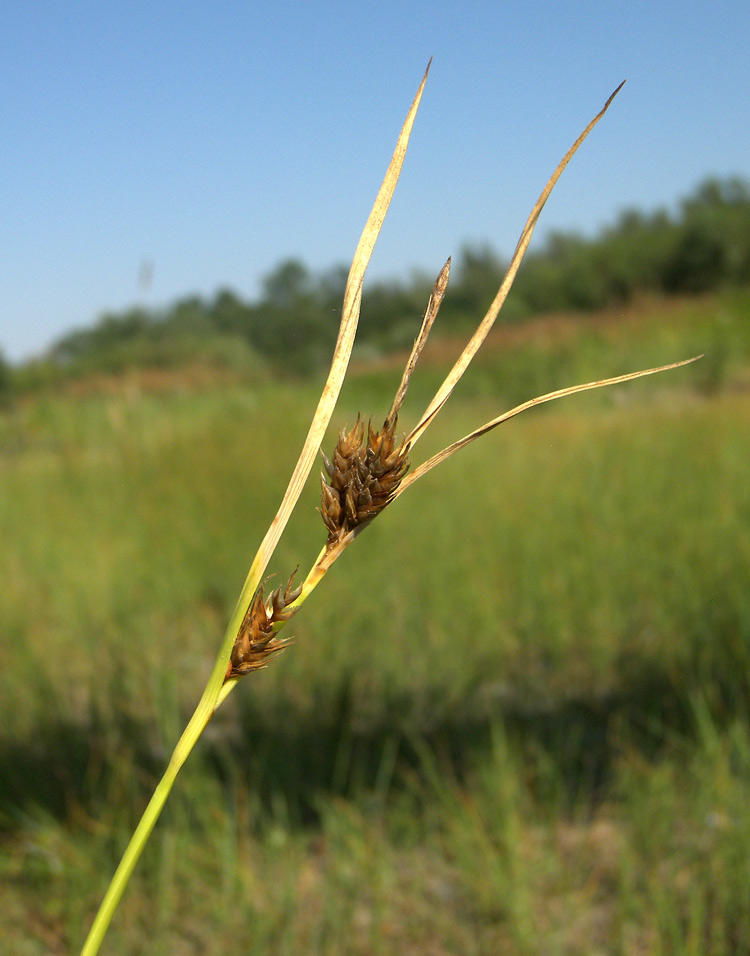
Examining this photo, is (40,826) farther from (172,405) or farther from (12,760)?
(172,405)

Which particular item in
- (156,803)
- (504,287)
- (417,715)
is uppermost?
(504,287)

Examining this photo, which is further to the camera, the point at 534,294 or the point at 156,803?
the point at 534,294

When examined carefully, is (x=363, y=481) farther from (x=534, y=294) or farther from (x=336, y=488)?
(x=534, y=294)

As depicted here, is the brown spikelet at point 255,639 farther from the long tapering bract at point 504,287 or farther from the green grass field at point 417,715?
the green grass field at point 417,715

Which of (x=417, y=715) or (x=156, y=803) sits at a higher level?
(x=156, y=803)

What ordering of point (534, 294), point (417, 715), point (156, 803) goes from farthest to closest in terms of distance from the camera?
point (534, 294) → point (417, 715) → point (156, 803)

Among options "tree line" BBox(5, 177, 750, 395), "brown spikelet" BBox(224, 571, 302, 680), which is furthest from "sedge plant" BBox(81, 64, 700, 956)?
"tree line" BBox(5, 177, 750, 395)

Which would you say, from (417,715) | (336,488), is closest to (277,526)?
(336,488)

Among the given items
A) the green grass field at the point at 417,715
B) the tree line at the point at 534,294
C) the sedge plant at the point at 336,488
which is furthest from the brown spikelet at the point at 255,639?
the tree line at the point at 534,294
